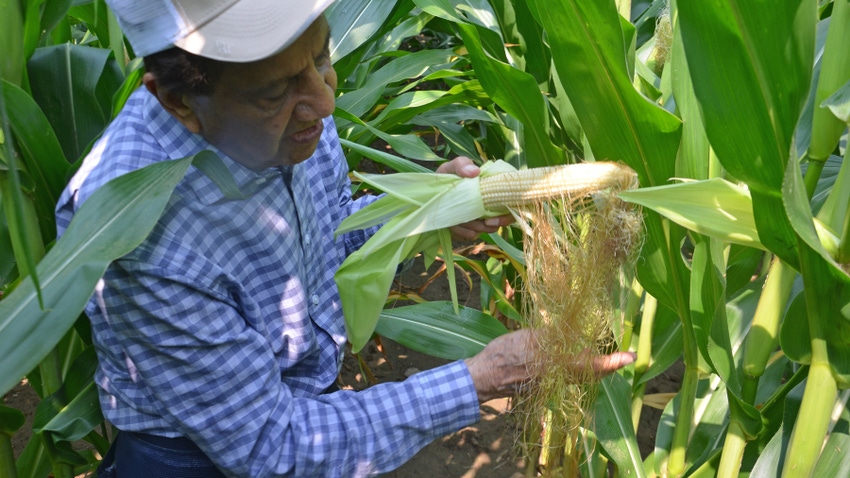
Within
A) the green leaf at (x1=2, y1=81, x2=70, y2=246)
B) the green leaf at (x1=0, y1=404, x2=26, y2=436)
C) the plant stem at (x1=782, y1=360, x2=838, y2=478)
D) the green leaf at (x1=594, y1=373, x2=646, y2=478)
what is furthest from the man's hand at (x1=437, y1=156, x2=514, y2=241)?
the green leaf at (x1=0, y1=404, x2=26, y2=436)

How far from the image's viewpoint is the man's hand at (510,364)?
3.96 feet

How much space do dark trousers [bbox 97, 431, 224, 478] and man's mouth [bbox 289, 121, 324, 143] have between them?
55cm

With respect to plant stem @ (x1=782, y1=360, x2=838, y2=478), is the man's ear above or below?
above

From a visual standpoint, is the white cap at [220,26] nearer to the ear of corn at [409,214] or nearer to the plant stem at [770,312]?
the ear of corn at [409,214]

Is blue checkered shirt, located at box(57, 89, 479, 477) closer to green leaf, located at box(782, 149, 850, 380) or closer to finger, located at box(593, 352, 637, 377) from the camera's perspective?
finger, located at box(593, 352, 637, 377)

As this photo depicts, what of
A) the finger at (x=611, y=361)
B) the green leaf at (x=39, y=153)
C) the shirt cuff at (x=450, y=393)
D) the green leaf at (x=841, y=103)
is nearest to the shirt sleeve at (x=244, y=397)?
the shirt cuff at (x=450, y=393)

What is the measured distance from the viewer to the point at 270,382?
120 cm

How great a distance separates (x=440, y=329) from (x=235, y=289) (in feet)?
1.84

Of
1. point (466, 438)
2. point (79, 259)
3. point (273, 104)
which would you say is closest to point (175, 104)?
point (273, 104)

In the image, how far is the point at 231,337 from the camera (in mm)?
1127

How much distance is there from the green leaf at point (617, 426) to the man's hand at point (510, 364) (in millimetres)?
232

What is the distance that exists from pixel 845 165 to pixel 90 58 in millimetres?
1257

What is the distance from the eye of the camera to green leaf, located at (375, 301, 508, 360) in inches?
62.5

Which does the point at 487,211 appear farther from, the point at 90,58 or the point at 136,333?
the point at 90,58
